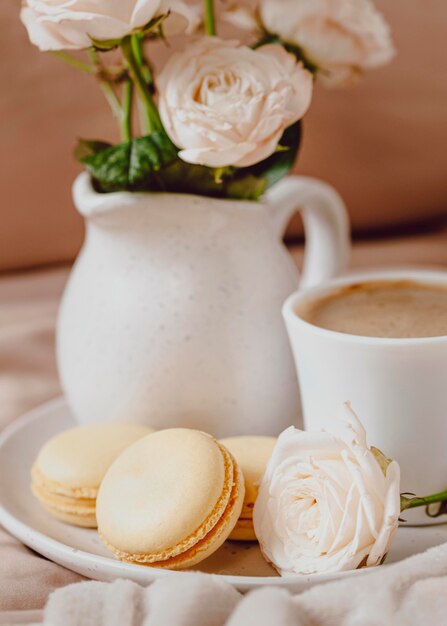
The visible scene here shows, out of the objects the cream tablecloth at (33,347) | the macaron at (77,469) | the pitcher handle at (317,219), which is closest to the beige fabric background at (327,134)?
the cream tablecloth at (33,347)

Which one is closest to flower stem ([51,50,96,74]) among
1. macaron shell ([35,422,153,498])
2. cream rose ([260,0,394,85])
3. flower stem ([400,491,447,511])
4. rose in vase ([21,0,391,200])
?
rose in vase ([21,0,391,200])

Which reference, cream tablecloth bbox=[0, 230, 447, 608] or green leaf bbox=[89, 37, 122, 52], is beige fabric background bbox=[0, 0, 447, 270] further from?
green leaf bbox=[89, 37, 122, 52]

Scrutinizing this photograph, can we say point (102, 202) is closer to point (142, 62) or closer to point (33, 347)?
point (142, 62)

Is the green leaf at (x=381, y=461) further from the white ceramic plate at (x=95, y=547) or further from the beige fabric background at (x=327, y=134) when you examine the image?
the beige fabric background at (x=327, y=134)

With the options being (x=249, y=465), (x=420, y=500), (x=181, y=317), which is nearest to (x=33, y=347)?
(x=181, y=317)

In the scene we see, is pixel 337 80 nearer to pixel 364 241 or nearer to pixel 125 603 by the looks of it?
pixel 125 603

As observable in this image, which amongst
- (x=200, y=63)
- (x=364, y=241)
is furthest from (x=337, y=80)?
(x=364, y=241)
